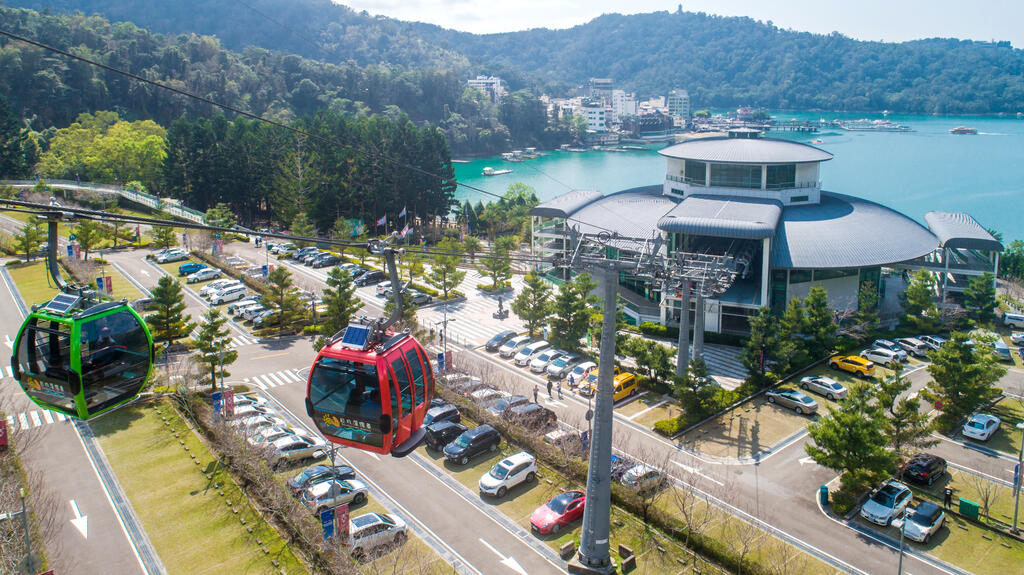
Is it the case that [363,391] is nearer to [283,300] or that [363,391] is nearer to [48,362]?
[48,362]

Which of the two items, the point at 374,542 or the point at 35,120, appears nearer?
the point at 374,542

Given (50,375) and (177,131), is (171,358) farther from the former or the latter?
(177,131)

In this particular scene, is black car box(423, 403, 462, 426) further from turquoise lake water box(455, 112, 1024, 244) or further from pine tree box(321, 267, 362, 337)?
turquoise lake water box(455, 112, 1024, 244)

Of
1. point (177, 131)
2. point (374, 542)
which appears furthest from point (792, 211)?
point (177, 131)

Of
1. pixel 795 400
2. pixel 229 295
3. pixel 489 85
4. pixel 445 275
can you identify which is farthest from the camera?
pixel 489 85

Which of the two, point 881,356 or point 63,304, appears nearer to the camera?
point 63,304

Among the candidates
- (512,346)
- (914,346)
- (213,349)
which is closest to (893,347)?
(914,346)
